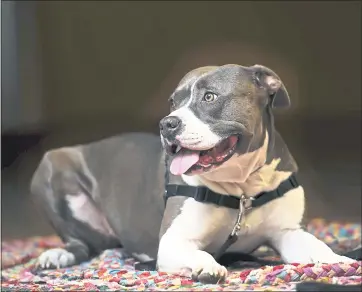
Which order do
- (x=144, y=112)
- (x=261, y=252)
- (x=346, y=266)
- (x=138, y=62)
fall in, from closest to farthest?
(x=346, y=266) → (x=261, y=252) → (x=144, y=112) → (x=138, y=62)

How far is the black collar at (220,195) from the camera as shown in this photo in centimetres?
175

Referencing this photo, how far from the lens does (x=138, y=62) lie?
2672mm

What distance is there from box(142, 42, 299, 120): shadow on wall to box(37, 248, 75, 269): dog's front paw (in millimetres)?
489

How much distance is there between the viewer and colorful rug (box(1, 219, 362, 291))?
1517mm

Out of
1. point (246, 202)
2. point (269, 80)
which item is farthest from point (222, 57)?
point (246, 202)

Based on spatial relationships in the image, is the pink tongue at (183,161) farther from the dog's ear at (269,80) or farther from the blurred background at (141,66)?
the blurred background at (141,66)

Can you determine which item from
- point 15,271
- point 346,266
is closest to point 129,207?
point 15,271

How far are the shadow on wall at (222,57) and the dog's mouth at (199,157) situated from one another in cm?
48

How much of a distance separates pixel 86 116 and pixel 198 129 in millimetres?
1082

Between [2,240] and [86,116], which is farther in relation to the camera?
[86,116]

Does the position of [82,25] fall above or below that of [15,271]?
above

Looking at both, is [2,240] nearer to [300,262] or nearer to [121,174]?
[121,174]

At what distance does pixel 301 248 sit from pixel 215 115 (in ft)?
1.41

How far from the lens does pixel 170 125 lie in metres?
1.57
